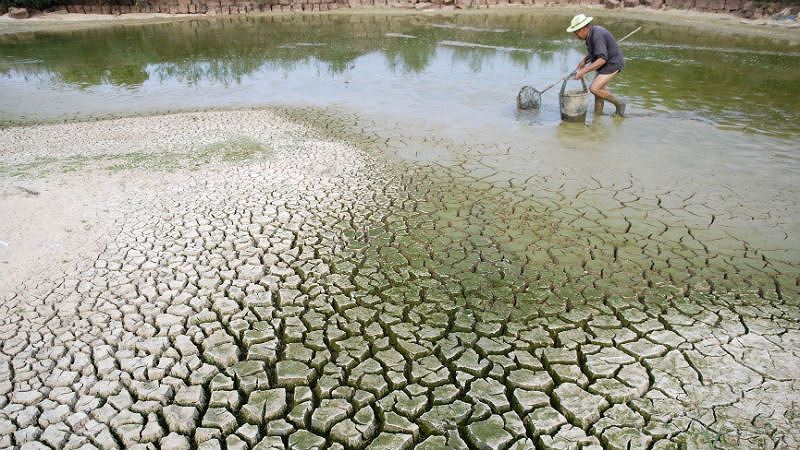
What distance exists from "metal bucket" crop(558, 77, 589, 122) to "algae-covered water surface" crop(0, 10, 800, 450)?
23cm

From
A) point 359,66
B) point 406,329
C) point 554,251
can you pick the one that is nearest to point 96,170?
point 406,329

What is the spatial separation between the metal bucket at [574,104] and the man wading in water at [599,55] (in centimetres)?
24

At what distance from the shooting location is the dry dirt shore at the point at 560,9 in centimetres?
1670

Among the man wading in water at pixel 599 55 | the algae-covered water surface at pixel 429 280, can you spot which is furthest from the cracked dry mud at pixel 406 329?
the man wading in water at pixel 599 55

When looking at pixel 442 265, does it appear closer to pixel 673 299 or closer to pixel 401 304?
pixel 401 304

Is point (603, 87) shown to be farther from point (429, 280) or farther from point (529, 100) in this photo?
point (429, 280)

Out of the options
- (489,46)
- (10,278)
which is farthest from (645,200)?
(489,46)

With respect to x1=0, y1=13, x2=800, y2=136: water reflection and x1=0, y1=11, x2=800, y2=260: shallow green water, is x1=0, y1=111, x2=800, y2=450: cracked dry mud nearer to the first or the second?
x1=0, y1=11, x2=800, y2=260: shallow green water

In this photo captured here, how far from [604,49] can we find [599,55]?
100 mm

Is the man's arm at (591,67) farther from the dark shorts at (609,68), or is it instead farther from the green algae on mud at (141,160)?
the green algae on mud at (141,160)

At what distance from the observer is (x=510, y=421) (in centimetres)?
290

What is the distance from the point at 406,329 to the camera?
3611mm

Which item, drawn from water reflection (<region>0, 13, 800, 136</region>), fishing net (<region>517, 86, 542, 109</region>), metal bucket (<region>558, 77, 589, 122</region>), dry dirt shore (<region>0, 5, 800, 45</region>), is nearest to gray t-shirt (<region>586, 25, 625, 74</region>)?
metal bucket (<region>558, 77, 589, 122</region>)

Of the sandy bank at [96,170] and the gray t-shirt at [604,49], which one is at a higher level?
the gray t-shirt at [604,49]
